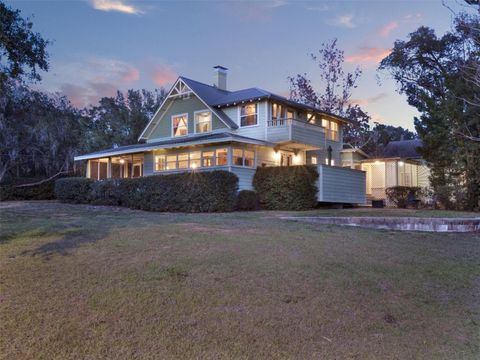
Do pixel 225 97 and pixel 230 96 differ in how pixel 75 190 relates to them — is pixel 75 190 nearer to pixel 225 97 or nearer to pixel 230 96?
pixel 225 97

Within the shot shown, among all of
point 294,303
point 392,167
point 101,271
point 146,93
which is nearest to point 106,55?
point 101,271

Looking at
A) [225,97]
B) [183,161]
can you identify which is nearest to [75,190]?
[183,161]

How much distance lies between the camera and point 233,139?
62.7ft

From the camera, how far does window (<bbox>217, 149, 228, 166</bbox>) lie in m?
20.6

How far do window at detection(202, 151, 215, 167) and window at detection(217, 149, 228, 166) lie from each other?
30 centimetres

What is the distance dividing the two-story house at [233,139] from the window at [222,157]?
0.05 meters

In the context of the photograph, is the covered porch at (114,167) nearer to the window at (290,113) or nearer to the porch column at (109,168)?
the porch column at (109,168)

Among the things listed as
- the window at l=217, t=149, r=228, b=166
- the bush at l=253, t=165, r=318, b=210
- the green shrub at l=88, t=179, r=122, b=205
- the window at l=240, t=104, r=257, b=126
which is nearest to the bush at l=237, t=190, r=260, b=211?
the bush at l=253, t=165, r=318, b=210

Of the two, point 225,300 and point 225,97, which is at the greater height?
point 225,97

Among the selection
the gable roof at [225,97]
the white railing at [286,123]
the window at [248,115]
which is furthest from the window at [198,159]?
the gable roof at [225,97]

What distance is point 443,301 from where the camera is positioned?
536cm

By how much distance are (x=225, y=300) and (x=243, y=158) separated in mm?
16290

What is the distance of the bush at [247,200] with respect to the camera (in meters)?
18.8

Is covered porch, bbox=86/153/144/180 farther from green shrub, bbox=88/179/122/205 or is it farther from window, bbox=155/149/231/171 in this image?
green shrub, bbox=88/179/122/205
